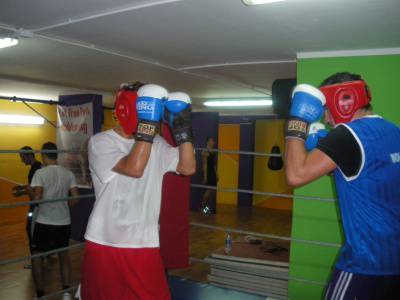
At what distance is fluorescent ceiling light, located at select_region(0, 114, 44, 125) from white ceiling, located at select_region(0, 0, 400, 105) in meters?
3.03

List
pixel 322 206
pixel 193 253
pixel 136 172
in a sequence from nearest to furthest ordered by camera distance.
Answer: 1. pixel 136 172
2. pixel 322 206
3. pixel 193 253

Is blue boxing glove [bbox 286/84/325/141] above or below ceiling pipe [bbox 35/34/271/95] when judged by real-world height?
below

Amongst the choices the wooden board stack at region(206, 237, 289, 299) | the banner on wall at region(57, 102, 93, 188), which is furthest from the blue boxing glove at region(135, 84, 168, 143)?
the banner on wall at region(57, 102, 93, 188)

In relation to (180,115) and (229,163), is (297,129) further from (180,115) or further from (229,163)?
(229,163)

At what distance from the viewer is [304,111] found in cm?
136

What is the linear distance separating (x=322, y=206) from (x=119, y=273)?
1.71m

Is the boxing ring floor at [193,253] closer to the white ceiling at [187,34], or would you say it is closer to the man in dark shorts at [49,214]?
the man in dark shorts at [49,214]

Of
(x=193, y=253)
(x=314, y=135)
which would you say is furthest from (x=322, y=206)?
(x=193, y=253)

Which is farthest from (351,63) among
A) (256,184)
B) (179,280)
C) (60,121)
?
(256,184)

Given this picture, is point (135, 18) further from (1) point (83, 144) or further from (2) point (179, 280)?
(1) point (83, 144)

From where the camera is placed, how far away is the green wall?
8.48 ft

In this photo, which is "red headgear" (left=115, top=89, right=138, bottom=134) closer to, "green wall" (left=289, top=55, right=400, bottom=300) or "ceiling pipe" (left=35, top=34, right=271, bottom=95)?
"ceiling pipe" (left=35, top=34, right=271, bottom=95)

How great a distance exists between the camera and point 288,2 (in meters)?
1.77

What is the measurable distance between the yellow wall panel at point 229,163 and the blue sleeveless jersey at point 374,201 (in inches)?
317
